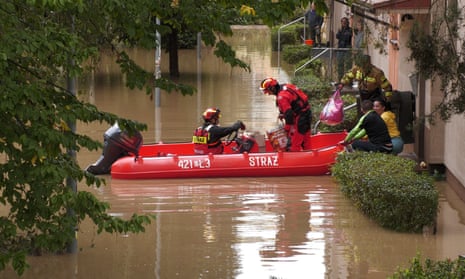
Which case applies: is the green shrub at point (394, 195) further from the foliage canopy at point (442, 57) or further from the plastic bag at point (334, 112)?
the plastic bag at point (334, 112)

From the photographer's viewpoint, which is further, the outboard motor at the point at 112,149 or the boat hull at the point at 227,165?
the outboard motor at the point at 112,149

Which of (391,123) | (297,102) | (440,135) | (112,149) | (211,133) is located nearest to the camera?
(391,123)

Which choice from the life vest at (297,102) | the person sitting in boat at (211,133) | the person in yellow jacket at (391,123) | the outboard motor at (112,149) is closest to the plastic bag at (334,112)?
the life vest at (297,102)

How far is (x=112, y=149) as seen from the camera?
695 inches

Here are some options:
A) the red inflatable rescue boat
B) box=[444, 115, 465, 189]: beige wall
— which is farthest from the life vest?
box=[444, 115, 465, 189]: beige wall

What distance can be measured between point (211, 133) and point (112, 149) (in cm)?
166

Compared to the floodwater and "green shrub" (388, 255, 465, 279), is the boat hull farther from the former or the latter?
"green shrub" (388, 255, 465, 279)

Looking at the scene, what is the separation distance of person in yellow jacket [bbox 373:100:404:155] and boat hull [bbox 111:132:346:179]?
0.84m

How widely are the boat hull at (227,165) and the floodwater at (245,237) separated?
0.49ft

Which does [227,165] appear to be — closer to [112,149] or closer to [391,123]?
[112,149]

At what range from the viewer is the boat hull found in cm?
1712

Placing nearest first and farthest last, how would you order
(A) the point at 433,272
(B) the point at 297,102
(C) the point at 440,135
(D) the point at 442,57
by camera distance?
(A) the point at 433,272, (D) the point at 442,57, (C) the point at 440,135, (B) the point at 297,102

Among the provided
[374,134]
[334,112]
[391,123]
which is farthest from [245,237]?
[334,112]

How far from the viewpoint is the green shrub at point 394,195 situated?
41.8ft
